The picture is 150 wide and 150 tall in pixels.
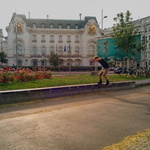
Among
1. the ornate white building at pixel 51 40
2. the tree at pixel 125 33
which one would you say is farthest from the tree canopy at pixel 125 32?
the ornate white building at pixel 51 40

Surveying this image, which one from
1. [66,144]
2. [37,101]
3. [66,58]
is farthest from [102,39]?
[66,58]

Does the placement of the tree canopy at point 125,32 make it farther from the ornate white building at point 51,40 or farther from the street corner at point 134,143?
the ornate white building at point 51,40

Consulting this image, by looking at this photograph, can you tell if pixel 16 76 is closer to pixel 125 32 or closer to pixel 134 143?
pixel 134 143

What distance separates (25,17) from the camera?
66625 mm

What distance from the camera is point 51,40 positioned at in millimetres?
68625

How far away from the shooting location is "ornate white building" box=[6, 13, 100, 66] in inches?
2547

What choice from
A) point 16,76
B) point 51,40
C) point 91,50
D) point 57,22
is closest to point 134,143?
point 16,76

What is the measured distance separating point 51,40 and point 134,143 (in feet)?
222

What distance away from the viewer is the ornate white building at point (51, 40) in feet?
212

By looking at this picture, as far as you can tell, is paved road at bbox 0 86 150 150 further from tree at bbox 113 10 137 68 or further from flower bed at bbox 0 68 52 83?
tree at bbox 113 10 137 68

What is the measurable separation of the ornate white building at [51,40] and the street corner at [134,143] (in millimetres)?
61855

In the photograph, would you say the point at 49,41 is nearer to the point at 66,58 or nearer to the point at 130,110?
the point at 66,58

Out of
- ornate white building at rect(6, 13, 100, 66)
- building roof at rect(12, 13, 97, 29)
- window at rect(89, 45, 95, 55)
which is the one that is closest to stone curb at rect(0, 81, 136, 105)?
ornate white building at rect(6, 13, 100, 66)

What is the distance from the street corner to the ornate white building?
61.9 m
